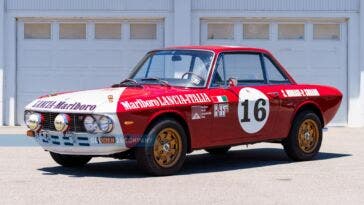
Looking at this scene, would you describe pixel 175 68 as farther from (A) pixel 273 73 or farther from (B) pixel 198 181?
(B) pixel 198 181

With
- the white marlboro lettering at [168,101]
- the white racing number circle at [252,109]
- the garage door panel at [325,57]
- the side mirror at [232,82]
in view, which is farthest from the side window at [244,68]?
the garage door panel at [325,57]

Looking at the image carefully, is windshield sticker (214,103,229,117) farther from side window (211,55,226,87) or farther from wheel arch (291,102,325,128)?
wheel arch (291,102,325,128)

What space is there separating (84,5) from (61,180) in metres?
8.95

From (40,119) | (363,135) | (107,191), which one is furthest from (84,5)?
(107,191)

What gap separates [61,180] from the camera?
925 centimetres

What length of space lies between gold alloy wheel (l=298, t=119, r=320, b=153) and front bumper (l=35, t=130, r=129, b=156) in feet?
9.87

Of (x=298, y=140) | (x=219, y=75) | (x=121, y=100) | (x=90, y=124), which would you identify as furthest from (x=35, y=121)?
(x=298, y=140)

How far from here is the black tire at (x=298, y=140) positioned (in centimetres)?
1116

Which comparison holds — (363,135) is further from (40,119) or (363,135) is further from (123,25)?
(40,119)

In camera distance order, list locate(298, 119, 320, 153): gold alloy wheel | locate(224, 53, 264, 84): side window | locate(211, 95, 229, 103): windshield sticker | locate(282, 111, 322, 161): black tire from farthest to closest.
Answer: locate(298, 119, 320, 153): gold alloy wheel → locate(282, 111, 322, 161): black tire → locate(224, 53, 264, 84): side window → locate(211, 95, 229, 103): windshield sticker

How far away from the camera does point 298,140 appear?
11.2m

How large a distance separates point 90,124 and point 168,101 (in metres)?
0.94

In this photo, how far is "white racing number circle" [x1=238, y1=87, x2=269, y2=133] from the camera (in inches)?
410

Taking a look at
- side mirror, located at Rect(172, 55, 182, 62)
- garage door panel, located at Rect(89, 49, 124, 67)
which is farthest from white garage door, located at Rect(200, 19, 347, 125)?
side mirror, located at Rect(172, 55, 182, 62)
